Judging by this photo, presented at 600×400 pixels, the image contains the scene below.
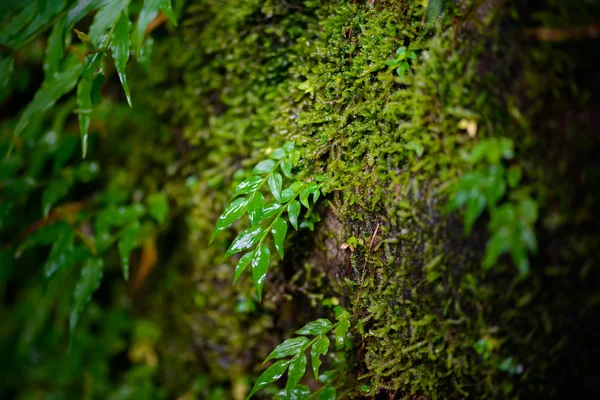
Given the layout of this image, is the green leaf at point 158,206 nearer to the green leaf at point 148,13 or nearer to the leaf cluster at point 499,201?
the green leaf at point 148,13

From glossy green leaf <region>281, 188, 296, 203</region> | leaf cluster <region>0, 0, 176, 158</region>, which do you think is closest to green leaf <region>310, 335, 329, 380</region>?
glossy green leaf <region>281, 188, 296, 203</region>

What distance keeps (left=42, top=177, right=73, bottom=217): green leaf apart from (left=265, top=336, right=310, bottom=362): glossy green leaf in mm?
→ 1176

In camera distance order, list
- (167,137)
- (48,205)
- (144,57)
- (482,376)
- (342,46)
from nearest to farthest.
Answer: (482,376) < (342,46) < (144,57) < (48,205) < (167,137)

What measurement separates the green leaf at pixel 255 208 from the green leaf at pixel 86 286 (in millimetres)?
767

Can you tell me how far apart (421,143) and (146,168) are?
1339mm

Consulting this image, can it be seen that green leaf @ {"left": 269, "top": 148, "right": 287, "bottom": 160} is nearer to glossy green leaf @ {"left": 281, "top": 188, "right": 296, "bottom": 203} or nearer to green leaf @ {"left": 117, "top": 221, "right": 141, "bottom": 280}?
glossy green leaf @ {"left": 281, "top": 188, "right": 296, "bottom": 203}

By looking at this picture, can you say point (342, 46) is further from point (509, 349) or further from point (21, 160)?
point (21, 160)

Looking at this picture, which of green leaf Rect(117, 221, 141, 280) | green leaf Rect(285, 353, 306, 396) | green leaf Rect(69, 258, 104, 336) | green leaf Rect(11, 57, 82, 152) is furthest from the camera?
green leaf Rect(117, 221, 141, 280)

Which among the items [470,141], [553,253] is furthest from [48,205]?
[553,253]

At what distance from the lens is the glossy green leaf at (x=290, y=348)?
1.01m

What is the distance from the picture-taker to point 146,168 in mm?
1811

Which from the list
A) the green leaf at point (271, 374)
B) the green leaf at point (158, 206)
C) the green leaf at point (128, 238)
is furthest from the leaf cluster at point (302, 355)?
the green leaf at point (158, 206)

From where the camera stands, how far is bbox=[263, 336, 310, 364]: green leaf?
101 cm

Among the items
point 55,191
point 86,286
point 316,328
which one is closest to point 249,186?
point 316,328
